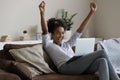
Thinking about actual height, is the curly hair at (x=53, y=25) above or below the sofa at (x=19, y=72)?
above

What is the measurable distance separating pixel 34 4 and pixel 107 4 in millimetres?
1331

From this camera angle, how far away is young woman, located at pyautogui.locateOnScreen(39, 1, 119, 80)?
2.63 m

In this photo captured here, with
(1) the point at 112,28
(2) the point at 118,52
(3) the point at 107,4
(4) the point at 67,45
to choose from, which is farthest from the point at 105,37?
(4) the point at 67,45

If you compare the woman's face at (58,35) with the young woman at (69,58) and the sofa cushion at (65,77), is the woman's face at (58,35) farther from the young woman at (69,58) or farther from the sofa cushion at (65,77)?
the sofa cushion at (65,77)

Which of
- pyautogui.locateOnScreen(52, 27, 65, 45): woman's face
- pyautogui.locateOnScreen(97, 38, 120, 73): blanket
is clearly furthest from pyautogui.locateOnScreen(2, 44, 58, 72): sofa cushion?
pyautogui.locateOnScreen(97, 38, 120, 73): blanket

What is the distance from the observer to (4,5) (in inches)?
157

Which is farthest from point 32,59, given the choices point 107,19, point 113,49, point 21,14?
point 107,19

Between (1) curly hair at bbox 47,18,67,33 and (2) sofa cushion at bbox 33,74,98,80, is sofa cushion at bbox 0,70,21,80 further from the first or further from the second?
(1) curly hair at bbox 47,18,67,33

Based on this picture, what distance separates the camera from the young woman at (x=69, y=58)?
104 inches

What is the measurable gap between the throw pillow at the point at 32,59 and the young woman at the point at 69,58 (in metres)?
0.14

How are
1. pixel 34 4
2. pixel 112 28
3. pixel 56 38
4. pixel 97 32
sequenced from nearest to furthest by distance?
pixel 56 38 → pixel 34 4 → pixel 112 28 → pixel 97 32

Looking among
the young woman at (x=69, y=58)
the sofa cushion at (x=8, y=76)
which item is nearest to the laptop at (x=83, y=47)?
the young woman at (x=69, y=58)

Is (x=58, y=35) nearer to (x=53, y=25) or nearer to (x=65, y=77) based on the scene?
(x=53, y=25)

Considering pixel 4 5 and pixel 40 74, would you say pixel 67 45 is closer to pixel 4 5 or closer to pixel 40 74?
pixel 40 74
